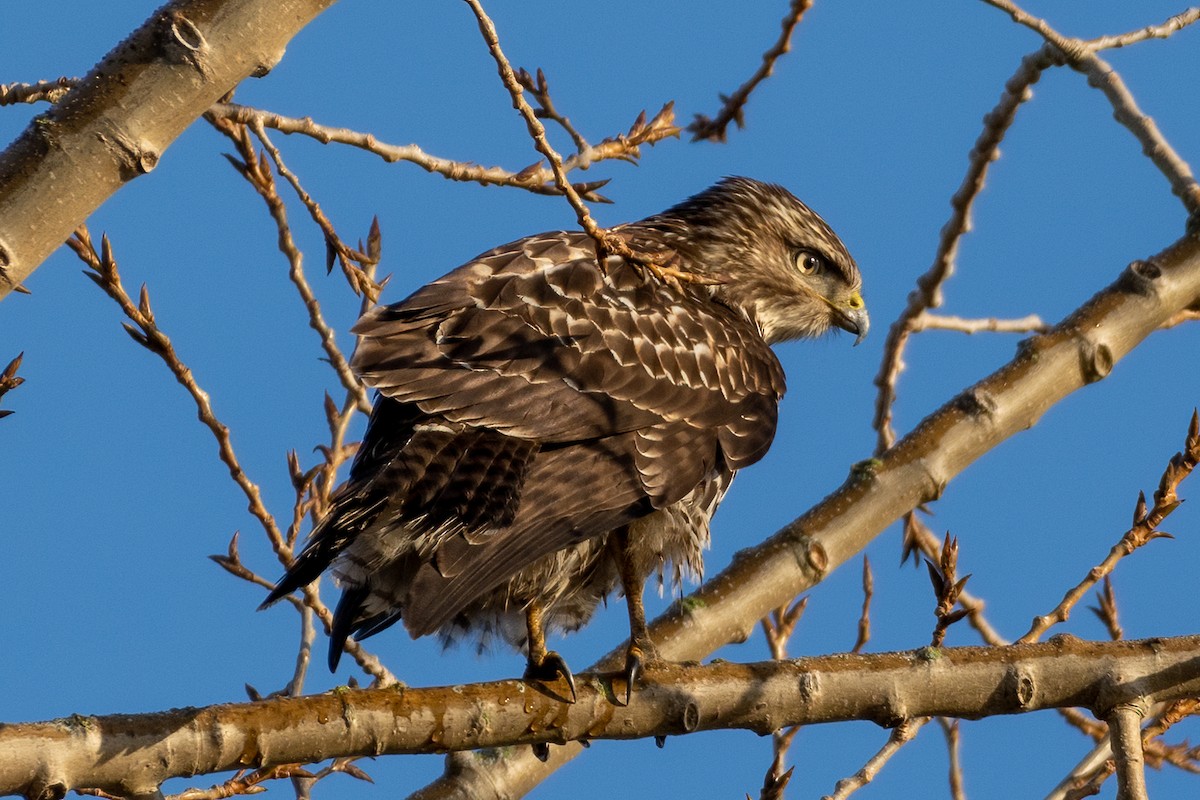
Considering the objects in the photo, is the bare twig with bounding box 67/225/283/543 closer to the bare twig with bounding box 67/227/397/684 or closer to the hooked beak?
the bare twig with bounding box 67/227/397/684

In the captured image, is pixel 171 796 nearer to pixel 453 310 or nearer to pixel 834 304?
pixel 453 310

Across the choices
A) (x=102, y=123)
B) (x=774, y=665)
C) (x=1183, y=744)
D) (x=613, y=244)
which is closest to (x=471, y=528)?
(x=774, y=665)

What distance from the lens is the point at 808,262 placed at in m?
5.99

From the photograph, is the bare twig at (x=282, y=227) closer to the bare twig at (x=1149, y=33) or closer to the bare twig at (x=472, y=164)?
the bare twig at (x=472, y=164)

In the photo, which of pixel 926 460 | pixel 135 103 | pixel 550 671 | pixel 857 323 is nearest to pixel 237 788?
pixel 550 671

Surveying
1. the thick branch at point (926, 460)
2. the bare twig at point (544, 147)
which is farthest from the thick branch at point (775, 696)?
the bare twig at point (544, 147)

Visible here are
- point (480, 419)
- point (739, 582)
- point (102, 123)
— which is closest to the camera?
point (102, 123)

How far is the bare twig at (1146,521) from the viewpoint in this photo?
397 cm

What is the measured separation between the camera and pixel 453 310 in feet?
14.2

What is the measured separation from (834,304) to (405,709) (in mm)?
3199

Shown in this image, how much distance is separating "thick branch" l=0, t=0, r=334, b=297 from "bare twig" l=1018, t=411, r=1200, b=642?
8.25 ft

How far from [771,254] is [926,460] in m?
1.37

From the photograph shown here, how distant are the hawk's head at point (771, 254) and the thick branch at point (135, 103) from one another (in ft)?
10.1

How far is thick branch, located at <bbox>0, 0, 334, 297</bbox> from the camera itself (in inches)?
103
